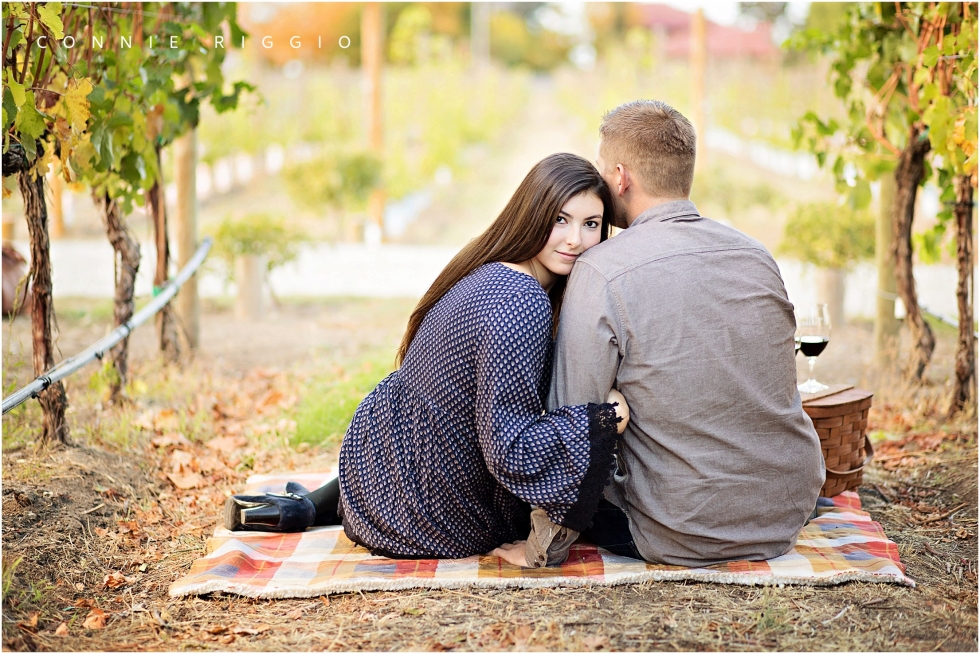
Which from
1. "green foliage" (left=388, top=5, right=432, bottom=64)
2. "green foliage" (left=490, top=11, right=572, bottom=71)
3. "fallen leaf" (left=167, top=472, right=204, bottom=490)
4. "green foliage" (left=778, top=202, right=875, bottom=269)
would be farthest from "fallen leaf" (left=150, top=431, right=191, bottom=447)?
"green foliage" (left=490, top=11, right=572, bottom=71)

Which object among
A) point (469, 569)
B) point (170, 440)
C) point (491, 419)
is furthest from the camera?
point (170, 440)

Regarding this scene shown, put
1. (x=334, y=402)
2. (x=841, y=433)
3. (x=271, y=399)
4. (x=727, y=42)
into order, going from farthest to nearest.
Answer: (x=727, y=42) → (x=271, y=399) → (x=334, y=402) → (x=841, y=433)

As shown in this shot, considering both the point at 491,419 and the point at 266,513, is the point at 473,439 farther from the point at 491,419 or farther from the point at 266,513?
the point at 266,513

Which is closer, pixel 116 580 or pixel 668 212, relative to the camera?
pixel 668 212

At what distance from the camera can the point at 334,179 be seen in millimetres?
10930

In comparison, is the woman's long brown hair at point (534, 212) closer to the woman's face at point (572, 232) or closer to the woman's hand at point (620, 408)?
the woman's face at point (572, 232)

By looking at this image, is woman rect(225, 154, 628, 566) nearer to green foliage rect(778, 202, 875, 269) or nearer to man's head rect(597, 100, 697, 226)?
man's head rect(597, 100, 697, 226)

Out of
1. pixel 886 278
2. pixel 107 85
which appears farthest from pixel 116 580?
pixel 886 278

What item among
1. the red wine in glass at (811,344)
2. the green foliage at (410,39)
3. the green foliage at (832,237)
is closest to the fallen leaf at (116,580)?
the red wine in glass at (811,344)

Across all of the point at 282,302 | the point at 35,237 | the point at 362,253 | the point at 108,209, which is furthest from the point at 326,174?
the point at 35,237

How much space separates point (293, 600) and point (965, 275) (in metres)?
3.24

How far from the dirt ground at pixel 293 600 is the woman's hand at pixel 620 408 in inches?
17.8

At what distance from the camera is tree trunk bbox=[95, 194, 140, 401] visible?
4395mm

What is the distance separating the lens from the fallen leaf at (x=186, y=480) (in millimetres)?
3588
